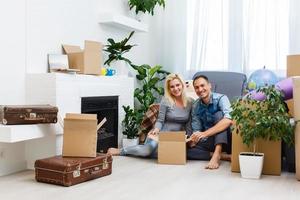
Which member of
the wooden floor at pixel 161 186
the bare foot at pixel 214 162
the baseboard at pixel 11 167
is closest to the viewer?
the wooden floor at pixel 161 186

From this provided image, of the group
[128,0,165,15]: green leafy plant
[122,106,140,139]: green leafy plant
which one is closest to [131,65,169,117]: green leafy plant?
[122,106,140,139]: green leafy plant

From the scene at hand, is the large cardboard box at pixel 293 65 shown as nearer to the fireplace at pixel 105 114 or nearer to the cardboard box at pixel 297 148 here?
the cardboard box at pixel 297 148

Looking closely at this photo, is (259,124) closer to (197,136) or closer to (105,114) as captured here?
(197,136)

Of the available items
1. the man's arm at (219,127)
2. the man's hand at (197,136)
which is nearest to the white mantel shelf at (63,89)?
the man's hand at (197,136)

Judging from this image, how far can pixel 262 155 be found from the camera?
3145 mm

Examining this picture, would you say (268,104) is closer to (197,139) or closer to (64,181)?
(197,139)

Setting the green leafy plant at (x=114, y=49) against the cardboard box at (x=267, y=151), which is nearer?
the cardboard box at (x=267, y=151)

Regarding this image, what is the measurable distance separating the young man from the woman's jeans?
346 millimetres

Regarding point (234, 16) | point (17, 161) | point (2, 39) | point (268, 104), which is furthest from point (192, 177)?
point (234, 16)

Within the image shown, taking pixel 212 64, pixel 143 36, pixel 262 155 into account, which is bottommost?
pixel 262 155

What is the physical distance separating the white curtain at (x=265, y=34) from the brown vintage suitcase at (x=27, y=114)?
3.08 m

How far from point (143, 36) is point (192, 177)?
2.93 m

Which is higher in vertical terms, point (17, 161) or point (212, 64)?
point (212, 64)

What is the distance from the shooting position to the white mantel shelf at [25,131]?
9.26 feet
